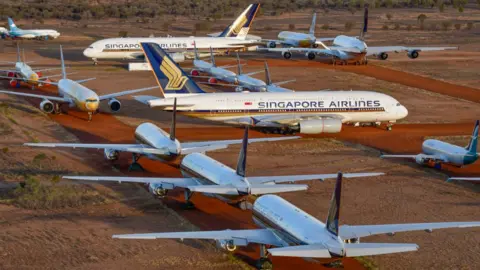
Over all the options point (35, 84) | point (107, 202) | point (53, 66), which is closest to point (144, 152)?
point (107, 202)

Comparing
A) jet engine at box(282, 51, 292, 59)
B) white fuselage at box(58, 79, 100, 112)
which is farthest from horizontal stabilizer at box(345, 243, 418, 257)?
jet engine at box(282, 51, 292, 59)

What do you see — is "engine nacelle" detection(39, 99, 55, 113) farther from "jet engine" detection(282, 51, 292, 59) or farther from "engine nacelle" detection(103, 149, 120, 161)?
"jet engine" detection(282, 51, 292, 59)

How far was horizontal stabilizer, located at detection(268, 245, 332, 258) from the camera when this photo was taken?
27.7 m

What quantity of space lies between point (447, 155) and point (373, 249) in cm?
2325

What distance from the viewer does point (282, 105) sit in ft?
197

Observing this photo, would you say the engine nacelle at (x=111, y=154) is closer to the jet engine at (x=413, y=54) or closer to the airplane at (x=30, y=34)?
the jet engine at (x=413, y=54)

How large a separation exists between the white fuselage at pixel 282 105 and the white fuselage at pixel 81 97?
7356 mm

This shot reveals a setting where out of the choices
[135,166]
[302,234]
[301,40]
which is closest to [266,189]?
[302,234]

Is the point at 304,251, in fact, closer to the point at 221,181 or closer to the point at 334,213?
the point at 334,213

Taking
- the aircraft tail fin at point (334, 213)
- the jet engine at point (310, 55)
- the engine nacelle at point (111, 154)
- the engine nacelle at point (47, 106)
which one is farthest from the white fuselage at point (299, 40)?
the aircraft tail fin at point (334, 213)

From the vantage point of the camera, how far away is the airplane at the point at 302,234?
2809 cm

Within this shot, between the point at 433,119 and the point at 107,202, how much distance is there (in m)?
36.9

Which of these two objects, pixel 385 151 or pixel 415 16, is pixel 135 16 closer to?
pixel 415 16

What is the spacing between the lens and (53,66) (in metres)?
100
